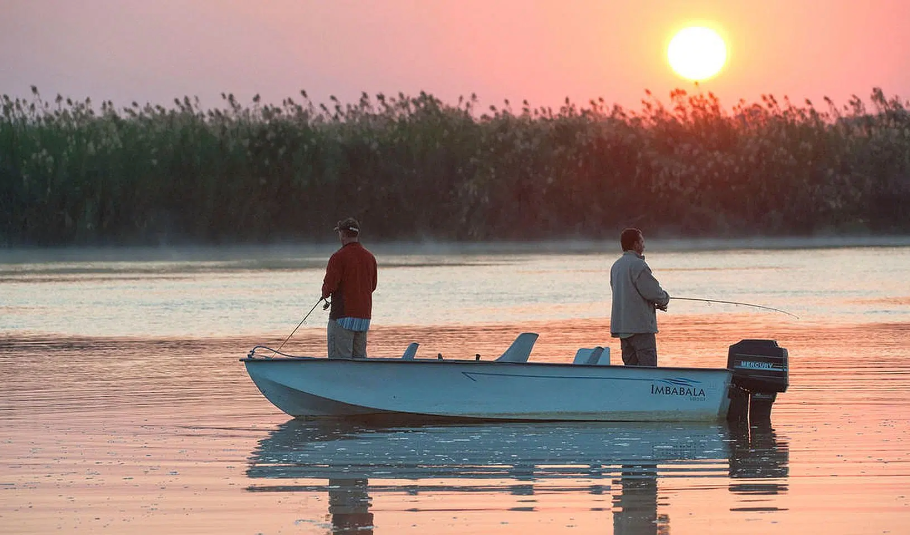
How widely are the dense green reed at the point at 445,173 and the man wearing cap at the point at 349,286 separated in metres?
30.4

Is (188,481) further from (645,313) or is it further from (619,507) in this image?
(645,313)

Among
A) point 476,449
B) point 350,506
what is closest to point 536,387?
point 476,449

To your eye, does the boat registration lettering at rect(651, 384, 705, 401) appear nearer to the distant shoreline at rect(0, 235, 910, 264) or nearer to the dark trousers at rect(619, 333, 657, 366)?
the dark trousers at rect(619, 333, 657, 366)

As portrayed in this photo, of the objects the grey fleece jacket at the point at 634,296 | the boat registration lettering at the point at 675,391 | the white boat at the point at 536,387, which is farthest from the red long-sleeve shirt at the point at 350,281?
the boat registration lettering at the point at 675,391

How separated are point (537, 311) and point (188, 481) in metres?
13.8

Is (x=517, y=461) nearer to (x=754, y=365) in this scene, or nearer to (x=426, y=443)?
(x=426, y=443)

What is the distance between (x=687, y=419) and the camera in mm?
11875

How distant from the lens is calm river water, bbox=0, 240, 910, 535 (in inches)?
326

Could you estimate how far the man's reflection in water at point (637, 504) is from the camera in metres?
7.92

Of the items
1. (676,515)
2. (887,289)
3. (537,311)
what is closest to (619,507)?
(676,515)

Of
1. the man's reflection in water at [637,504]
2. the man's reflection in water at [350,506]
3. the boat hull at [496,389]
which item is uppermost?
the boat hull at [496,389]

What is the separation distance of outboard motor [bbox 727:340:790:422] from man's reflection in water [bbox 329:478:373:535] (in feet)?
11.8

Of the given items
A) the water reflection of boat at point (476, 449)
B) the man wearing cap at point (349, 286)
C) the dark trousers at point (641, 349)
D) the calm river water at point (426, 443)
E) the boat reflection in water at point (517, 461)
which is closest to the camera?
the calm river water at point (426, 443)

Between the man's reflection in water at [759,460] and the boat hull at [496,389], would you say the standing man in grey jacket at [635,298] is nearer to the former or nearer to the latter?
the boat hull at [496,389]
